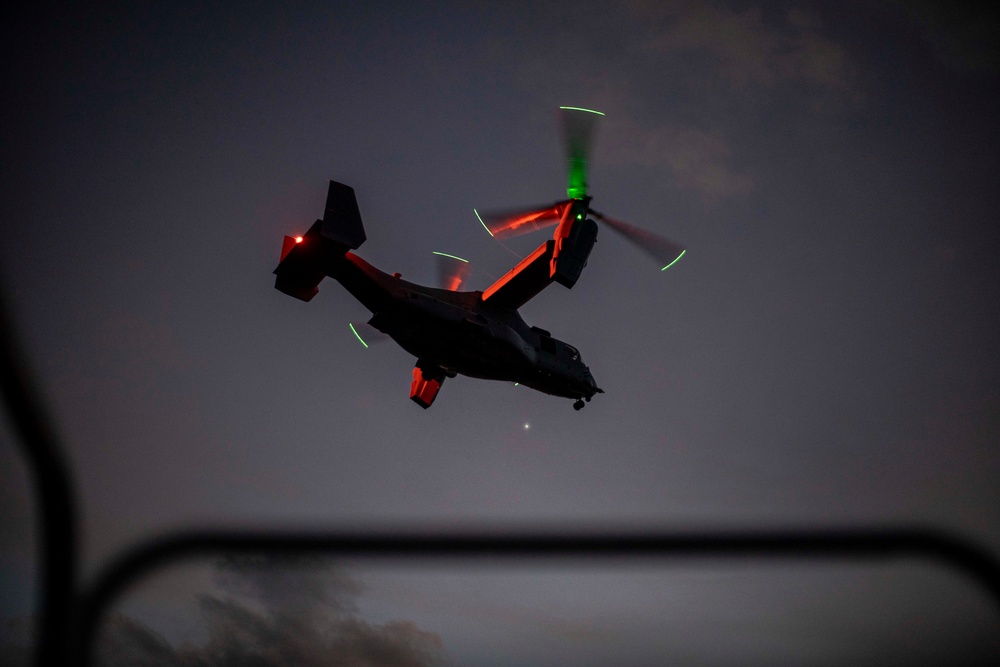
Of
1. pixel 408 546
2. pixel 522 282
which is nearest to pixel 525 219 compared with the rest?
pixel 522 282

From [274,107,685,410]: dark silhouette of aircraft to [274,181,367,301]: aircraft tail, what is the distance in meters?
0.03

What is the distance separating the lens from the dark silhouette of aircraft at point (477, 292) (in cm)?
2442

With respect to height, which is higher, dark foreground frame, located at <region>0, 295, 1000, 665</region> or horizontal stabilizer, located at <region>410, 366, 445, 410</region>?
horizontal stabilizer, located at <region>410, 366, 445, 410</region>

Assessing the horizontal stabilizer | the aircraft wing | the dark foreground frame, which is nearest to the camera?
the dark foreground frame

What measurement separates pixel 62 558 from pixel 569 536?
5.27ft

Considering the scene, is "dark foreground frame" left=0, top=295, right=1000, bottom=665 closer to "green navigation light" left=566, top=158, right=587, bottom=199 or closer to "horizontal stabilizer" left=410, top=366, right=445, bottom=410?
"green navigation light" left=566, top=158, right=587, bottom=199

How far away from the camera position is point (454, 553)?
2.23 meters

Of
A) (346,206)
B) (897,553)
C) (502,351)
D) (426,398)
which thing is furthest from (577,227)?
(897,553)

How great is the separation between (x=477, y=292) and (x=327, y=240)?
21.4 feet

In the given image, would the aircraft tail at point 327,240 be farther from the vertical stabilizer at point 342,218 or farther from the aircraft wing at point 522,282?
the aircraft wing at point 522,282

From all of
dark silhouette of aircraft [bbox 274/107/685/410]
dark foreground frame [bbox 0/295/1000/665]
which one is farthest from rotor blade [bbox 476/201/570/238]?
dark foreground frame [bbox 0/295/1000/665]

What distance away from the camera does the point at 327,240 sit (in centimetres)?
2380

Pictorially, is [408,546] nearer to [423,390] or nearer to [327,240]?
[327,240]

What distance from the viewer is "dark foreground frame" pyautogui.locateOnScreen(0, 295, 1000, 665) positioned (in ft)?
6.89
